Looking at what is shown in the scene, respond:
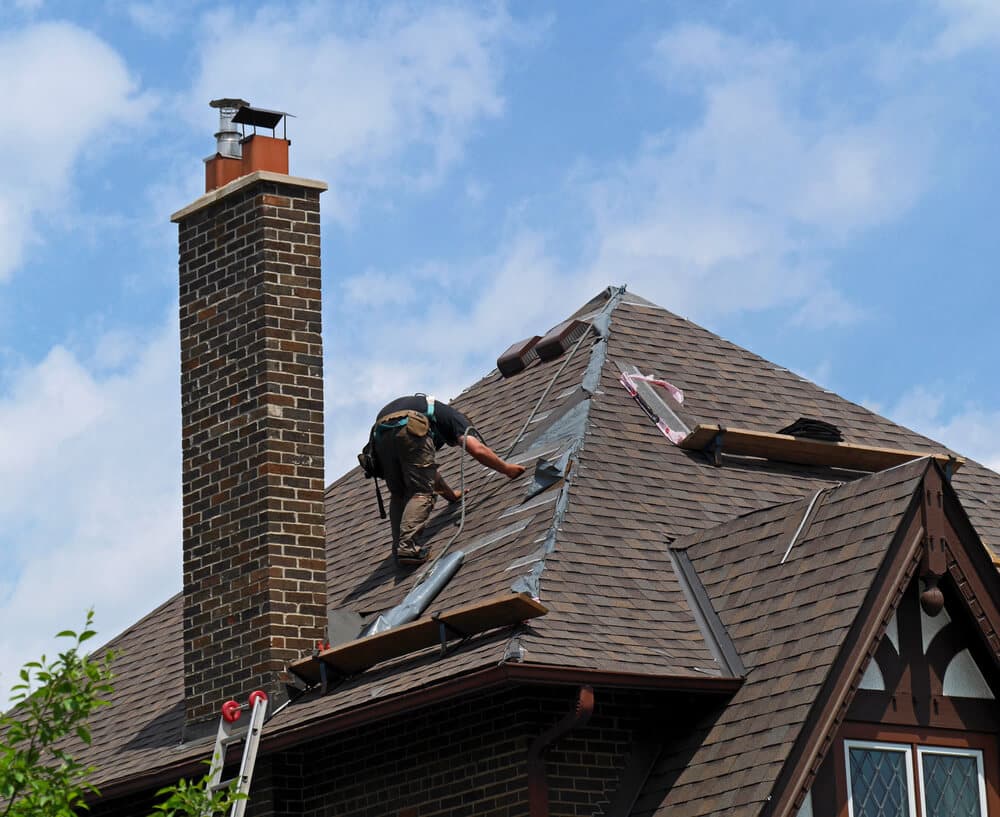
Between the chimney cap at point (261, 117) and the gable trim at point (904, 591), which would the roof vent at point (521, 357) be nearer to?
the chimney cap at point (261, 117)

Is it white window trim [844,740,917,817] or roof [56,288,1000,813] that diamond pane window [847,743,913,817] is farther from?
roof [56,288,1000,813]

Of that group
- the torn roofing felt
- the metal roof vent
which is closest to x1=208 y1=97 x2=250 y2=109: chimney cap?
the metal roof vent

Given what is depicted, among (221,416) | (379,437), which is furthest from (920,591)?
(221,416)

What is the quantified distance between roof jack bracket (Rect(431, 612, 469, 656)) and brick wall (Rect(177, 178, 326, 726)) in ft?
6.52

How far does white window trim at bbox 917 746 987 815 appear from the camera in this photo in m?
12.9

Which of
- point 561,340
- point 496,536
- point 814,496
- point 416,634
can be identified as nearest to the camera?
point 416,634

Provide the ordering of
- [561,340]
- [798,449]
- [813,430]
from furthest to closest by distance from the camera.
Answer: [561,340]
[813,430]
[798,449]

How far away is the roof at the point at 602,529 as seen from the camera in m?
13.2

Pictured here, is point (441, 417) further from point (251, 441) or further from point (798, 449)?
point (798, 449)

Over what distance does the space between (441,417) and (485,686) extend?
3.96m

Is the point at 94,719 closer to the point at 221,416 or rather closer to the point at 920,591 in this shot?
the point at 221,416

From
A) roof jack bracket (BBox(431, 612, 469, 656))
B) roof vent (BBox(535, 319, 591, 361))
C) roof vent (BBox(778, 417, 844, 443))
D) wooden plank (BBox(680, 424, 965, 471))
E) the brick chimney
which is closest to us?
roof jack bracket (BBox(431, 612, 469, 656))

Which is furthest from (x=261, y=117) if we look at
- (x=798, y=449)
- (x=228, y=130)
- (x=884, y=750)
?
(x=884, y=750)

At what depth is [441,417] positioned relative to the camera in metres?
16.1
